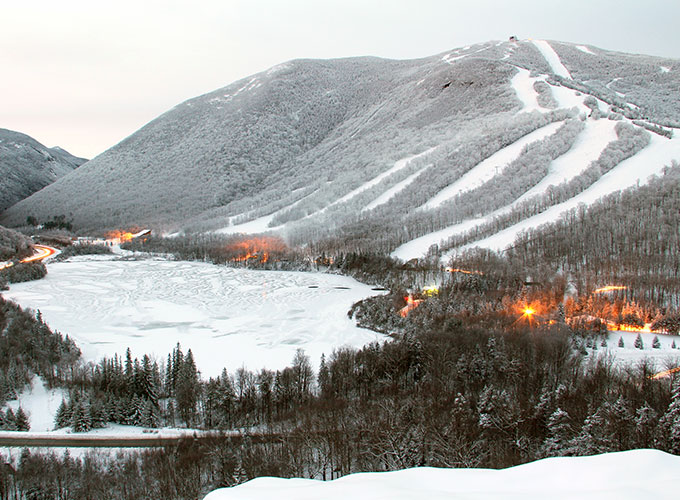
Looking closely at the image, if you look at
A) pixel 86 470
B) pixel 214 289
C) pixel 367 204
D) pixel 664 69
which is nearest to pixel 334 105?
pixel 367 204

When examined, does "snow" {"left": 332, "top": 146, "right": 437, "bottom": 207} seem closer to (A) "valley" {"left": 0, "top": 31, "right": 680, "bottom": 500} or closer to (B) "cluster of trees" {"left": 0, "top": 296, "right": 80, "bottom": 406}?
(A) "valley" {"left": 0, "top": 31, "right": 680, "bottom": 500}

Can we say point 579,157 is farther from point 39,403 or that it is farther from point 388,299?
point 39,403

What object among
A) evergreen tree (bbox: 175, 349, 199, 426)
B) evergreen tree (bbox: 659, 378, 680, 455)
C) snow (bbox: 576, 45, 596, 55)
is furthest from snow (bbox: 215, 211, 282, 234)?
snow (bbox: 576, 45, 596, 55)

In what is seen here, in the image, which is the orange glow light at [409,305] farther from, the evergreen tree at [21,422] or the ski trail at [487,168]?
the evergreen tree at [21,422]

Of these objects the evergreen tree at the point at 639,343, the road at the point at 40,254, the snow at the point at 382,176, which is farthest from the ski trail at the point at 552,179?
the road at the point at 40,254

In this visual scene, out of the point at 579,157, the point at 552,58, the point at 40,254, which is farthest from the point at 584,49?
the point at 40,254

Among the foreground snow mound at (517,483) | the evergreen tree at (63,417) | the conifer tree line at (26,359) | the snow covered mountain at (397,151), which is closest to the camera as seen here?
the foreground snow mound at (517,483)
